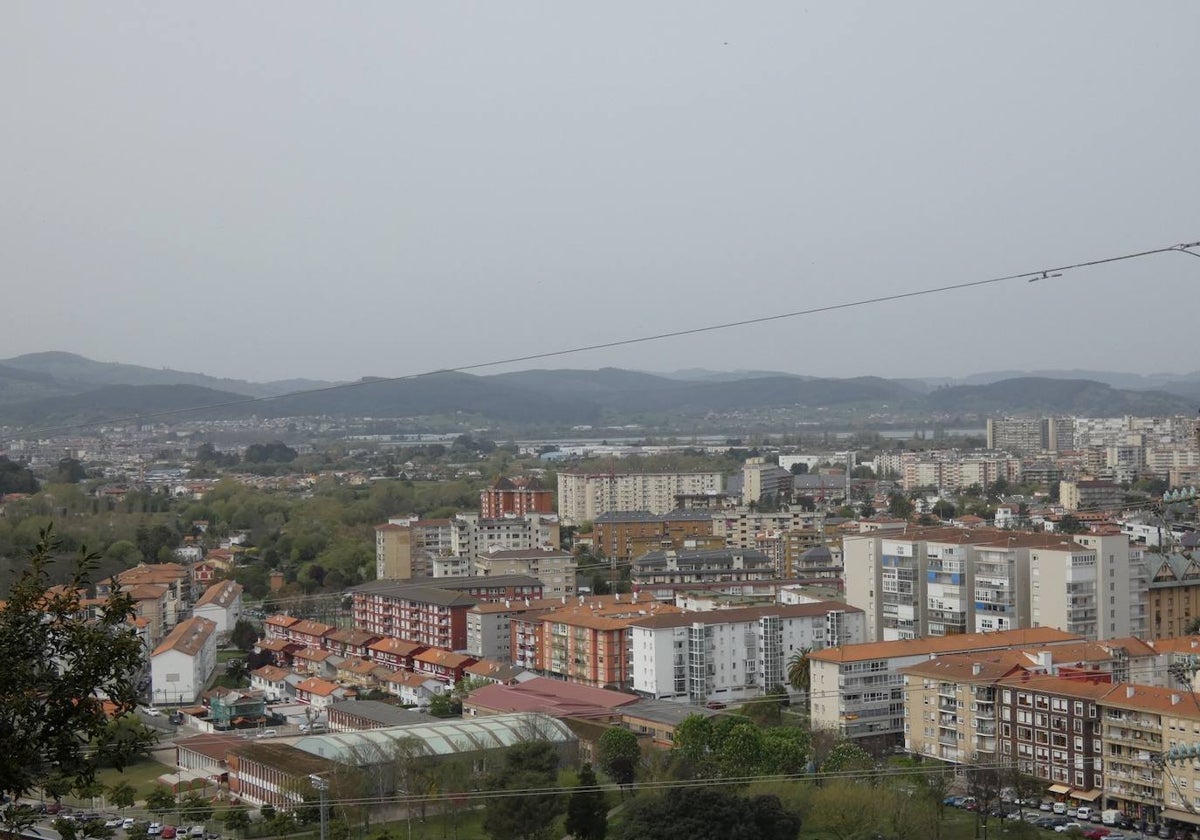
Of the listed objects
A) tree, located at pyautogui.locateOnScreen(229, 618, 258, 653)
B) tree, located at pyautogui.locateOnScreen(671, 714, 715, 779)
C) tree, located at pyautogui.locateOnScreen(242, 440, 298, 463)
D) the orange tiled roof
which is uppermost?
tree, located at pyautogui.locateOnScreen(242, 440, 298, 463)

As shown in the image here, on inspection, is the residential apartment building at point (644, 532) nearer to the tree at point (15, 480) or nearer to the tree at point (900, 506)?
the tree at point (900, 506)

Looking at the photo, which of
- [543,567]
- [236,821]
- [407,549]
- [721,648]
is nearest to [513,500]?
[407,549]

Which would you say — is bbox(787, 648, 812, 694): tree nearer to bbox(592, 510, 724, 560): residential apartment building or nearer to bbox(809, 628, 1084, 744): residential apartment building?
bbox(809, 628, 1084, 744): residential apartment building

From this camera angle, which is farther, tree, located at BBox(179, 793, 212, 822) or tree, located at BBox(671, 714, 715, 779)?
tree, located at BBox(671, 714, 715, 779)

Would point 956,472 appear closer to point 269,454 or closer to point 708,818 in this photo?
point 269,454

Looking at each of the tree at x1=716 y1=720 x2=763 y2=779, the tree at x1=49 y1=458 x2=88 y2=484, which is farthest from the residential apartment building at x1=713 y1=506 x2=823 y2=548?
the tree at x1=49 y1=458 x2=88 y2=484

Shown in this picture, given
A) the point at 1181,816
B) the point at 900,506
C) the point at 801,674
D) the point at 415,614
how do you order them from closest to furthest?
the point at 1181,816 → the point at 801,674 → the point at 415,614 → the point at 900,506

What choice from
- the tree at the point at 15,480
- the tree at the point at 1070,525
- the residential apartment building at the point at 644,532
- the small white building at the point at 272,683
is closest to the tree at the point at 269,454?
the tree at the point at 15,480
